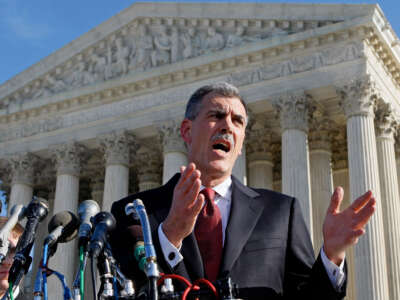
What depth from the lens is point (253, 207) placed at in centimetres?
474

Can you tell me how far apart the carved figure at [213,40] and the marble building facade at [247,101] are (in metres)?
0.08

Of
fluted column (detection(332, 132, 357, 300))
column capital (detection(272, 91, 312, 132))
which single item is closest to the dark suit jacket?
column capital (detection(272, 91, 312, 132))

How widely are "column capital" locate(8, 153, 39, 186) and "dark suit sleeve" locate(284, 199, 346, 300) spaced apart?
32192 mm

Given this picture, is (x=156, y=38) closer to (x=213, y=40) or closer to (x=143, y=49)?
(x=143, y=49)

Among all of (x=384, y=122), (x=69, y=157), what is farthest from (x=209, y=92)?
(x=69, y=157)

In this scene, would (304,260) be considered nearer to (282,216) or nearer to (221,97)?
(282,216)

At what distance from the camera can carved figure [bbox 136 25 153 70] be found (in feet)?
109

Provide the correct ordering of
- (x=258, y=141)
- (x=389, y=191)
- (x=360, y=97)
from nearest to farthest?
(x=360, y=97), (x=389, y=191), (x=258, y=141)

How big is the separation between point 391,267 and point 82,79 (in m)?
20.0

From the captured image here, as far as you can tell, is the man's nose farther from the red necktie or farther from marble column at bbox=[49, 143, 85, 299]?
marble column at bbox=[49, 143, 85, 299]

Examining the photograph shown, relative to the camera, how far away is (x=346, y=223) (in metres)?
4.05

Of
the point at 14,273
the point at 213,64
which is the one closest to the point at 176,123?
the point at 213,64

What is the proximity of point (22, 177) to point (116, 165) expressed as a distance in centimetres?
700

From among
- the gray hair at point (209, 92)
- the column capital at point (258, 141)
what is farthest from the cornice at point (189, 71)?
the gray hair at point (209, 92)
